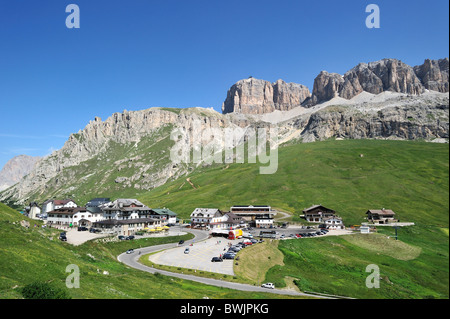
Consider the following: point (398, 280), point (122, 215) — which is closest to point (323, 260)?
point (398, 280)

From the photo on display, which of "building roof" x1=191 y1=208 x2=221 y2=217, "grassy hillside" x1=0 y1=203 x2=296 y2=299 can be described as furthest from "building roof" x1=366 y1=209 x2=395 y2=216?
"grassy hillside" x1=0 y1=203 x2=296 y2=299

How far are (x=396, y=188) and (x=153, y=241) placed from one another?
168 m

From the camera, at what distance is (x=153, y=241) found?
9988 centimetres

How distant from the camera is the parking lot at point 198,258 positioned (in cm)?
6798

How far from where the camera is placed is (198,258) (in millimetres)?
77438

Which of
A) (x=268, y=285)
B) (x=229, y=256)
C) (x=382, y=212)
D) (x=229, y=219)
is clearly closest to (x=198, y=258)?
(x=229, y=256)

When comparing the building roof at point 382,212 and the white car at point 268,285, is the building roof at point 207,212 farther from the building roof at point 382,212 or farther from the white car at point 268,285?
the white car at point 268,285

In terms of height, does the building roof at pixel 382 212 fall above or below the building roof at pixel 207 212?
below

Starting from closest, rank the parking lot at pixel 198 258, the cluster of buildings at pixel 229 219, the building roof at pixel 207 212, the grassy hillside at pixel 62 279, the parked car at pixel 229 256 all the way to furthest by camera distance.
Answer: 1. the grassy hillside at pixel 62 279
2. the parking lot at pixel 198 258
3. the parked car at pixel 229 256
4. the cluster of buildings at pixel 229 219
5. the building roof at pixel 207 212

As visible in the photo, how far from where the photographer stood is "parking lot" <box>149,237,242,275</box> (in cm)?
6798

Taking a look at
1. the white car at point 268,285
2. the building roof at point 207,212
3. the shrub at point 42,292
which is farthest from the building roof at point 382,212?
the shrub at point 42,292
